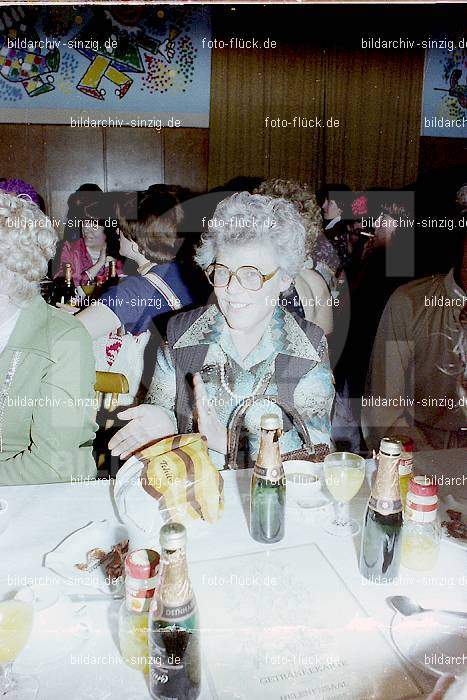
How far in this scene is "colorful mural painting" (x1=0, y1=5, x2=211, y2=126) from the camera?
5.84 meters

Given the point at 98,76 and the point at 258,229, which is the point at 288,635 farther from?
the point at 98,76

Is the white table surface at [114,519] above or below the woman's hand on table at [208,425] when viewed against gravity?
below

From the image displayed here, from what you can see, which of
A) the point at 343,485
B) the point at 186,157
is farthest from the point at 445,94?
the point at 343,485

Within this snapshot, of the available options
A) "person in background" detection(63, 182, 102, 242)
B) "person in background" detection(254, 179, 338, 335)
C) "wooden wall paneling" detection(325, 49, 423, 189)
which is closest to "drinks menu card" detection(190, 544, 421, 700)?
"person in background" detection(254, 179, 338, 335)

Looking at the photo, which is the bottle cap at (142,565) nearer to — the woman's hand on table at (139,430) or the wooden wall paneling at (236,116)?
the woman's hand on table at (139,430)

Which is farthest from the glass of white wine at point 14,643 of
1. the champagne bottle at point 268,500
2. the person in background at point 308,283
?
the person in background at point 308,283

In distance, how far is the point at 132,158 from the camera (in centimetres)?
618

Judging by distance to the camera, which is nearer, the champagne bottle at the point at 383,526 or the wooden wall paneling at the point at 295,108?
the champagne bottle at the point at 383,526

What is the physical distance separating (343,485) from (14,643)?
68 cm

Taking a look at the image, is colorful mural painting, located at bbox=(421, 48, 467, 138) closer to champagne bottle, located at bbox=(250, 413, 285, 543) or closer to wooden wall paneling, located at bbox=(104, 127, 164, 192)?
wooden wall paneling, located at bbox=(104, 127, 164, 192)

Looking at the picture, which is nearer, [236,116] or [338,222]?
[338,222]

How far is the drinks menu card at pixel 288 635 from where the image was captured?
79 centimetres

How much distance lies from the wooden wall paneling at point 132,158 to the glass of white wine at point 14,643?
5.91 m

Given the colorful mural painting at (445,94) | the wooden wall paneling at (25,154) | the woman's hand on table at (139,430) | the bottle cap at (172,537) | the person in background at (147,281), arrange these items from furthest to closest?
the colorful mural painting at (445,94), the wooden wall paneling at (25,154), the person in background at (147,281), the woman's hand on table at (139,430), the bottle cap at (172,537)
